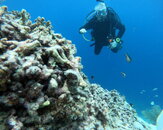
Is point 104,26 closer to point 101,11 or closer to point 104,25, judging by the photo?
point 104,25

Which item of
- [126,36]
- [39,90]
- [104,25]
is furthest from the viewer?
[126,36]

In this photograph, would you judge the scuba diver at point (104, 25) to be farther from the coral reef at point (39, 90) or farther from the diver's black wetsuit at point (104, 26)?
the coral reef at point (39, 90)

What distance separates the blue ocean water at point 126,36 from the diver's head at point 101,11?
76529mm

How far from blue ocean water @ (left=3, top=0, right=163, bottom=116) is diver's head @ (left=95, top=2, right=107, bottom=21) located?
7653 cm

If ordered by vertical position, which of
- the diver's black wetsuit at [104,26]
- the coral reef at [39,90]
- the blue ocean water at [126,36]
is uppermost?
the blue ocean water at [126,36]

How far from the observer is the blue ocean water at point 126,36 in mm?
90938

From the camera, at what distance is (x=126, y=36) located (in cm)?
10994

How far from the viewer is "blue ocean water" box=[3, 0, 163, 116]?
90938 mm

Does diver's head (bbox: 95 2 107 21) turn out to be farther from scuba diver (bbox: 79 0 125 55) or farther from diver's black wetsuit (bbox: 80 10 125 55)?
diver's black wetsuit (bbox: 80 10 125 55)

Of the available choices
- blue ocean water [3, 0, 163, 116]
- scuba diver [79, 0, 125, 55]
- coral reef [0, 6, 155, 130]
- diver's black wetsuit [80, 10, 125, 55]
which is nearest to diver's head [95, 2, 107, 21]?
scuba diver [79, 0, 125, 55]

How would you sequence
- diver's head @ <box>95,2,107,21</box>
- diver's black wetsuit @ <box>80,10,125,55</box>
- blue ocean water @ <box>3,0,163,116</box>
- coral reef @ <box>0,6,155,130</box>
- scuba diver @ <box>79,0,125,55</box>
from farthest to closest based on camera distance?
blue ocean water @ <box>3,0,163,116</box> < diver's black wetsuit @ <box>80,10,125,55</box> < scuba diver @ <box>79,0,125,55</box> < diver's head @ <box>95,2,107,21</box> < coral reef @ <box>0,6,155,130</box>

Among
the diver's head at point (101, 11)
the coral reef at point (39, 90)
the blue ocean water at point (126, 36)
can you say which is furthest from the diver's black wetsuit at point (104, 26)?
the blue ocean water at point (126, 36)

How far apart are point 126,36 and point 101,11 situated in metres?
105

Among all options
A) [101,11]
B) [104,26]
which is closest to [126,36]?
[104,26]
